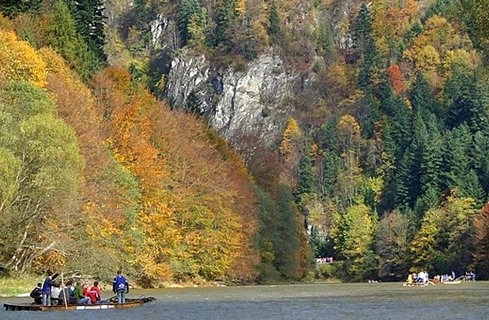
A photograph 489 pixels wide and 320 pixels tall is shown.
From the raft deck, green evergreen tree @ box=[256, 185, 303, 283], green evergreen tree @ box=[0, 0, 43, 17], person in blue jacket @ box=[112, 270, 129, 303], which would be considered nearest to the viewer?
the raft deck

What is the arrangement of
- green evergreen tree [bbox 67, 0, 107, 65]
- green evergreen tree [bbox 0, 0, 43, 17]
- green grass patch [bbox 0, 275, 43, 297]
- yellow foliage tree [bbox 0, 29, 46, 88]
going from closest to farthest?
green grass patch [bbox 0, 275, 43, 297] → yellow foliage tree [bbox 0, 29, 46, 88] → green evergreen tree [bbox 0, 0, 43, 17] → green evergreen tree [bbox 67, 0, 107, 65]

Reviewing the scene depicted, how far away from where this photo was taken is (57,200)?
72.8 meters

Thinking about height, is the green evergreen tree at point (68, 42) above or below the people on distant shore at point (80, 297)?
above

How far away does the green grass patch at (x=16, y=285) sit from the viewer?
73.7m

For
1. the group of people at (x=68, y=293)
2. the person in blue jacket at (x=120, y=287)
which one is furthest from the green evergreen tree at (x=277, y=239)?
the person in blue jacket at (x=120, y=287)

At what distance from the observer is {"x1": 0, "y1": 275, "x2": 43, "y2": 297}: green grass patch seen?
242 ft

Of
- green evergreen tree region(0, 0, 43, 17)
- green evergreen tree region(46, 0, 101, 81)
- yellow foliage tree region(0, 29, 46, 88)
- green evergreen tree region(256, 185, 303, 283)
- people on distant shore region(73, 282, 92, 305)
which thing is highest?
green evergreen tree region(0, 0, 43, 17)

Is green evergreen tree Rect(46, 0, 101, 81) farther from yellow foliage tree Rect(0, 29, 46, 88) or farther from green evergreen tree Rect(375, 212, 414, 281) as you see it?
green evergreen tree Rect(375, 212, 414, 281)

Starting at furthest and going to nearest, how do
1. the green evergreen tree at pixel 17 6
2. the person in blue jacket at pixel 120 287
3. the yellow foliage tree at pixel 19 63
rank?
the green evergreen tree at pixel 17 6
the yellow foliage tree at pixel 19 63
the person in blue jacket at pixel 120 287

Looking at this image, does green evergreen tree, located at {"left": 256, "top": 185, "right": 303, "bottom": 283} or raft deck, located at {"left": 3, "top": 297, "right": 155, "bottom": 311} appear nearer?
raft deck, located at {"left": 3, "top": 297, "right": 155, "bottom": 311}

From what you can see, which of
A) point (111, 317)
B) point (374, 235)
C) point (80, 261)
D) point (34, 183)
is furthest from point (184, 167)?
point (374, 235)

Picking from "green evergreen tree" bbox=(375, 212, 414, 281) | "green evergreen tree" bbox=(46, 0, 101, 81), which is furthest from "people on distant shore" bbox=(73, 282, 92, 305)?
"green evergreen tree" bbox=(375, 212, 414, 281)

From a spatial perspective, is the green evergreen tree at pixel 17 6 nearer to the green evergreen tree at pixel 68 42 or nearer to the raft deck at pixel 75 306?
the green evergreen tree at pixel 68 42

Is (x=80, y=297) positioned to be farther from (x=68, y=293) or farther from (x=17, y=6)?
(x=17, y=6)
